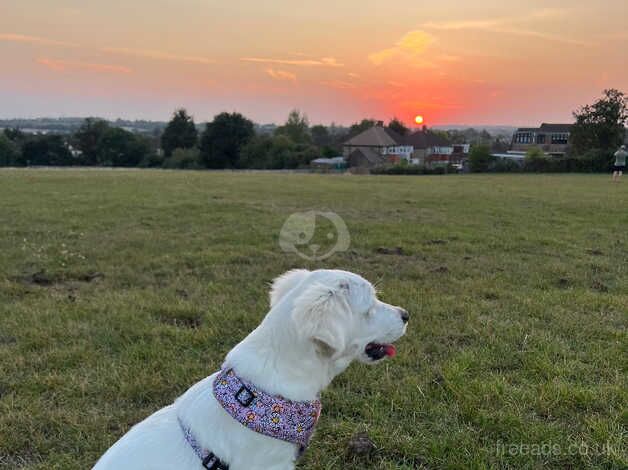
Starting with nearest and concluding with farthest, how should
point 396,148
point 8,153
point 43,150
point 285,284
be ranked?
point 285,284 < point 8,153 < point 43,150 < point 396,148

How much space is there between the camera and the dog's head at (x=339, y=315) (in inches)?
89.4

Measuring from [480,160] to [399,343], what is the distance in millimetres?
52292

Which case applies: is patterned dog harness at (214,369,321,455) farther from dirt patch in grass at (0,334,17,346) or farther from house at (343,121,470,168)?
house at (343,121,470,168)

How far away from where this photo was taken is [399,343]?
4.61m

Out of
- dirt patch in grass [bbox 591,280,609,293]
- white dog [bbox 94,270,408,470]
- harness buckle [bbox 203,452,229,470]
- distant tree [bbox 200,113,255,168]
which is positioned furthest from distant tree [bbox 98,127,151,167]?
harness buckle [bbox 203,452,229,470]

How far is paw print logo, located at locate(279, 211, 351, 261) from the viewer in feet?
28.1

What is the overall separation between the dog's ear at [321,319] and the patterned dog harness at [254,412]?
0.33 meters

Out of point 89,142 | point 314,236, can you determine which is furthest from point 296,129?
point 314,236

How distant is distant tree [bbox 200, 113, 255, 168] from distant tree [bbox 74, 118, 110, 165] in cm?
2206

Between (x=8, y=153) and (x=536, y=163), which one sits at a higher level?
(x=536, y=163)

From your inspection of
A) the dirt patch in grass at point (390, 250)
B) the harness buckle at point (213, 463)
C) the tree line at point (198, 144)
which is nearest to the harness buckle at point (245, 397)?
the harness buckle at point (213, 463)

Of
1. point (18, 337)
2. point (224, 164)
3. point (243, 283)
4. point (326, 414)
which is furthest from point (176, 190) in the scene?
point (224, 164)

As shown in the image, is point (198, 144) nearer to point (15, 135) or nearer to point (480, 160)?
point (15, 135)

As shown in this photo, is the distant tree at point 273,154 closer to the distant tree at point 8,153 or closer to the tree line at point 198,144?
the tree line at point 198,144
